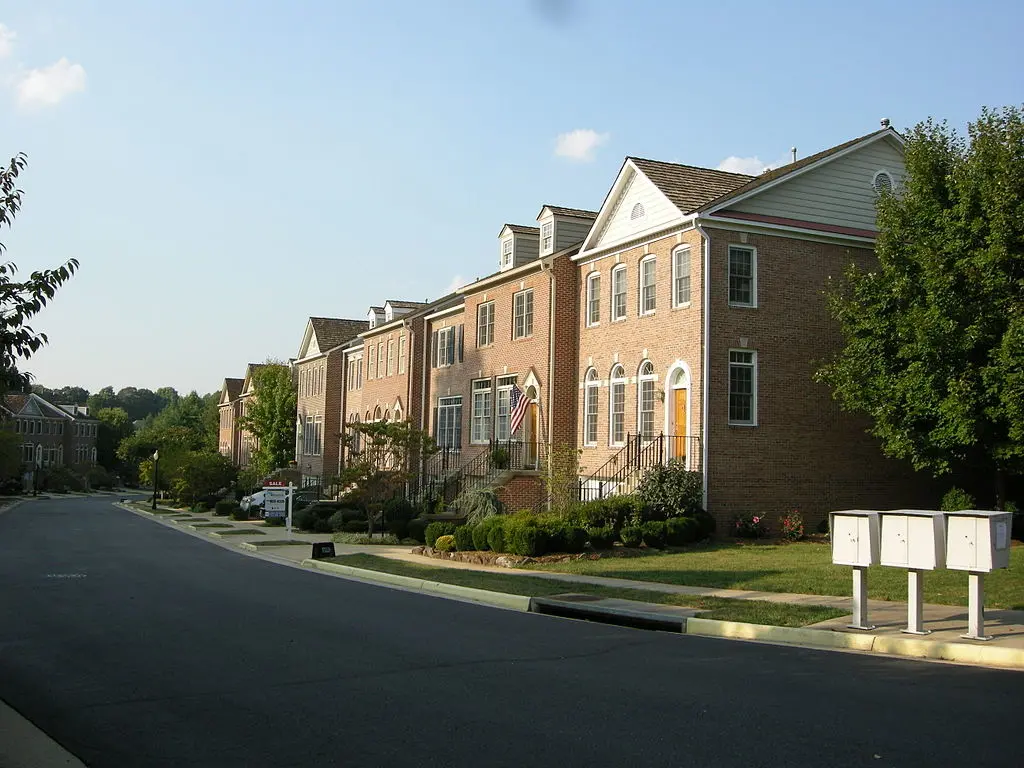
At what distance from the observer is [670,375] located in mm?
25719

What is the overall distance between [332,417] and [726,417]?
36.2 m

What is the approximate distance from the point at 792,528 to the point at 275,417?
45302mm

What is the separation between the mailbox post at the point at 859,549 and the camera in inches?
449

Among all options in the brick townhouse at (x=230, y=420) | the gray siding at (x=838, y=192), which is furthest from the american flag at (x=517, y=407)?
Result: the brick townhouse at (x=230, y=420)

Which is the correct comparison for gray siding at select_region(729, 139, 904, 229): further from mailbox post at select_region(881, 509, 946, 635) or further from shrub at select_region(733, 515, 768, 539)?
mailbox post at select_region(881, 509, 946, 635)

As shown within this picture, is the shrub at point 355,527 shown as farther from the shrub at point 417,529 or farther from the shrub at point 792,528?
the shrub at point 792,528

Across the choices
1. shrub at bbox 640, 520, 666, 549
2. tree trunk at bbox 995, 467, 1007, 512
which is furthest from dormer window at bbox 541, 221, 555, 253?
tree trunk at bbox 995, 467, 1007, 512

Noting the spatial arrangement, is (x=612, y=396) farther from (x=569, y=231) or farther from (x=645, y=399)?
(x=569, y=231)

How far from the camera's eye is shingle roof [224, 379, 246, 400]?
9488cm

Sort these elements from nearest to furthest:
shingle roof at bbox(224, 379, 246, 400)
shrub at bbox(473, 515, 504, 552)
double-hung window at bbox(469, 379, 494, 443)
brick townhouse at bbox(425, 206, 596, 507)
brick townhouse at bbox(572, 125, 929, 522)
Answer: shrub at bbox(473, 515, 504, 552)
brick townhouse at bbox(572, 125, 929, 522)
brick townhouse at bbox(425, 206, 596, 507)
double-hung window at bbox(469, 379, 494, 443)
shingle roof at bbox(224, 379, 246, 400)

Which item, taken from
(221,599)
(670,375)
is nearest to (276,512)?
(670,375)

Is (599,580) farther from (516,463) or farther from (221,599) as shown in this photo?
(516,463)

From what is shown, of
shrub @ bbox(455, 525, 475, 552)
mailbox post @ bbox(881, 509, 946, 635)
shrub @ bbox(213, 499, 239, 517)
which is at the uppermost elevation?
mailbox post @ bbox(881, 509, 946, 635)

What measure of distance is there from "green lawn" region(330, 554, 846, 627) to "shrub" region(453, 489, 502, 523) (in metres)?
4.44
